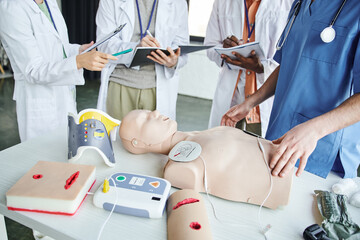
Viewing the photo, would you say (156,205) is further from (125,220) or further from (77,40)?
(77,40)

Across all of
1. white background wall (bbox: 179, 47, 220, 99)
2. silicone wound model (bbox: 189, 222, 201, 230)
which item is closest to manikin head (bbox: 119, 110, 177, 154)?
silicone wound model (bbox: 189, 222, 201, 230)

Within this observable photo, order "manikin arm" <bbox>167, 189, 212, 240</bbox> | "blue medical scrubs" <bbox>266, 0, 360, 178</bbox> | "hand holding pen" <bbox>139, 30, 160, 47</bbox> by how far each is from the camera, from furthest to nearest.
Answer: "hand holding pen" <bbox>139, 30, 160, 47</bbox>, "blue medical scrubs" <bbox>266, 0, 360, 178</bbox>, "manikin arm" <bbox>167, 189, 212, 240</bbox>

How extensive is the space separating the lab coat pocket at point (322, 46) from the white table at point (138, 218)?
17.7 inches

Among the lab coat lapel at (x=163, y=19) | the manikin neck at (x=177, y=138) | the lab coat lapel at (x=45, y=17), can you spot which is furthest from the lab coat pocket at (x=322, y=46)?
the lab coat lapel at (x=45, y=17)

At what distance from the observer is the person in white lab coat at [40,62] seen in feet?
4.41

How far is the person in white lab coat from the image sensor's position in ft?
4.41

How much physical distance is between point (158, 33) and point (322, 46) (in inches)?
44.2

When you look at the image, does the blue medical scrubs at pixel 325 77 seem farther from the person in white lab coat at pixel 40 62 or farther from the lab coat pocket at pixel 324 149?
the person in white lab coat at pixel 40 62

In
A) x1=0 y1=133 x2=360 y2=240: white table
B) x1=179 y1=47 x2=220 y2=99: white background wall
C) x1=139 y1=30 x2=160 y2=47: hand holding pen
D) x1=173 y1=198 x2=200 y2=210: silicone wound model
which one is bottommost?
x1=179 y1=47 x2=220 y2=99: white background wall

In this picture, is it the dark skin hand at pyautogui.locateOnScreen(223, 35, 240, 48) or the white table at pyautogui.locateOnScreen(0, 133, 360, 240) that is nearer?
the white table at pyautogui.locateOnScreen(0, 133, 360, 240)

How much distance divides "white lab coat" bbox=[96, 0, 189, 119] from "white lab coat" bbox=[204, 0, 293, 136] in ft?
0.81

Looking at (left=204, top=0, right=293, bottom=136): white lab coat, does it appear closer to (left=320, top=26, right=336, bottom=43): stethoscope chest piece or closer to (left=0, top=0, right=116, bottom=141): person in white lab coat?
(left=320, top=26, right=336, bottom=43): stethoscope chest piece

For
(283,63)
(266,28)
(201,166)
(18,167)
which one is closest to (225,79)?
(266,28)

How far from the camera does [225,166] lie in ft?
2.72
